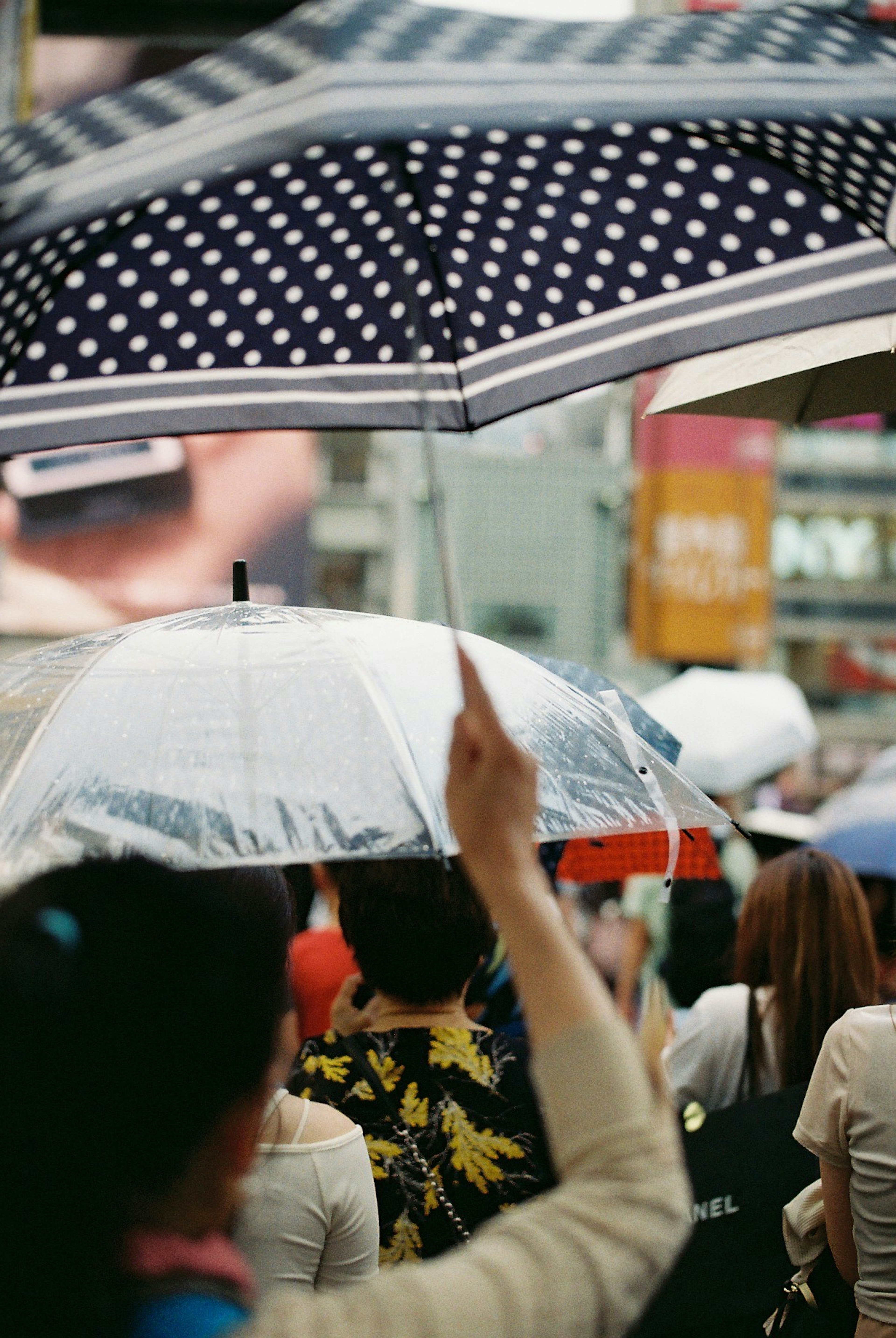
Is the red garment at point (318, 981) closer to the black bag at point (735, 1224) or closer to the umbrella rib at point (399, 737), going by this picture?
the black bag at point (735, 1224)

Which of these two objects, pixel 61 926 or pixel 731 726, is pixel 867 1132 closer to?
pixel 61 926

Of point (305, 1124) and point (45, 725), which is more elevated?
point (45, 725)

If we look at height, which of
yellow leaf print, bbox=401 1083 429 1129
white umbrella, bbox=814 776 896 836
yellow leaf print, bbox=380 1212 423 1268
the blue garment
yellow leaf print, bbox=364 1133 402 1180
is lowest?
white umbrella, bbox=814 776 896 836

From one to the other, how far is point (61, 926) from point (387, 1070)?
108cm

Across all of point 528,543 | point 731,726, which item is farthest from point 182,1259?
point 528,543

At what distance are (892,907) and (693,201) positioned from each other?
9.04ft

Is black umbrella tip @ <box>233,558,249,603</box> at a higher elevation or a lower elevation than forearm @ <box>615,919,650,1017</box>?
higher

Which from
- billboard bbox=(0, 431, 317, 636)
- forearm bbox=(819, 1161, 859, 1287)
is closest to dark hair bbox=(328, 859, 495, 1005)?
forearm bbox=(819, 1161, 859, 1287)

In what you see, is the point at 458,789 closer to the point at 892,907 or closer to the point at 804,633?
the point at 892,907

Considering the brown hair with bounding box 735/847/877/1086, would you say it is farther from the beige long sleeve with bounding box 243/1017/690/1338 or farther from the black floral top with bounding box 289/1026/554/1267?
the beige long sleeve with bounding box 243/1017/690/1338

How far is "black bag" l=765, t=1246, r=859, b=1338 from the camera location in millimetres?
1987

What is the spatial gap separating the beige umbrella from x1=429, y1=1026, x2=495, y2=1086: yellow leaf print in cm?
136

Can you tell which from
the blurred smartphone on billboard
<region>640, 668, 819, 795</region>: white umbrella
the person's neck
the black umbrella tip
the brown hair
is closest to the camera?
the person's neck

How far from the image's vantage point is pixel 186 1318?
80 cm
